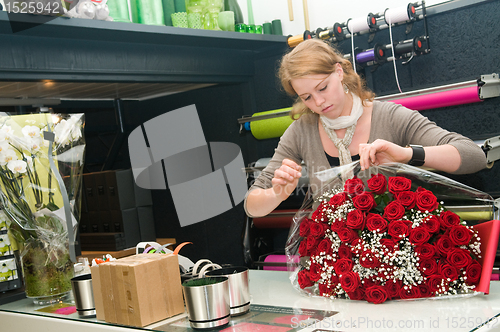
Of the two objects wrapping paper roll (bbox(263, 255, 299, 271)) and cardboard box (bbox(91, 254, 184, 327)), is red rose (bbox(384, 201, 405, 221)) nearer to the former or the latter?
cardboard box (bbox(91, 254, 184, 327))

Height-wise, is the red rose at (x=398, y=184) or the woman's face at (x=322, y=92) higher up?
the woman's face at (x=322, y=92)

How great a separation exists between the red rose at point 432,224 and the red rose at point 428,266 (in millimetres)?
68

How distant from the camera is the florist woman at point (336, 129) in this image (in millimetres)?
1551

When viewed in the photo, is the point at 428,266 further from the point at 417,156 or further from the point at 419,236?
the point at 417,156

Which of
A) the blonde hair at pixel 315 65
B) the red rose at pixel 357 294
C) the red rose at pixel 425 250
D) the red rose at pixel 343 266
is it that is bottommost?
the red rose at pixel 357 294

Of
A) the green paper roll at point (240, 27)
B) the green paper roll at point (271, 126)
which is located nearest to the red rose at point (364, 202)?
the green paper roll at point (271, 126)

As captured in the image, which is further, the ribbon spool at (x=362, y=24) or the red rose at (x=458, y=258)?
the ribbon spool at (x=362, y=24)

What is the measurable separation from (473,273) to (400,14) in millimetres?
1597

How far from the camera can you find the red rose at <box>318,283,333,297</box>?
4.15 ft

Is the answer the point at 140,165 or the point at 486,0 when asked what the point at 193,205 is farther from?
the point at 486,0

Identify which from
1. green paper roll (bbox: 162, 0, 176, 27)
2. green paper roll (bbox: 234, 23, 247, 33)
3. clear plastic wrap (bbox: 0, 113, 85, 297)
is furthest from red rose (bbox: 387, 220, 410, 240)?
green paper roll (bbox: 234, 23, 247, 33)

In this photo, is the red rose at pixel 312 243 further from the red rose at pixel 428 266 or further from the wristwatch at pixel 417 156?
the wristwatch at pixel 417 156

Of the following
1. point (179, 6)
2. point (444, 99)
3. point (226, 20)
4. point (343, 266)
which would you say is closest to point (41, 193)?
point (343, 266)

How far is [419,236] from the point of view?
3.83 feet
